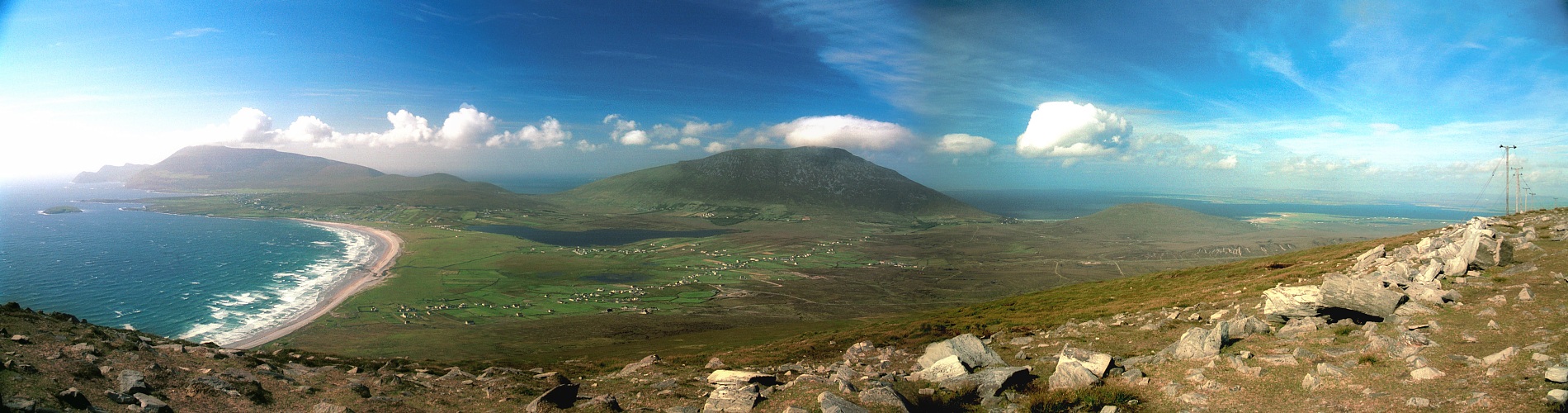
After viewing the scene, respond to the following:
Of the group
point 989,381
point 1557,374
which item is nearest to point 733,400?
point 989,381

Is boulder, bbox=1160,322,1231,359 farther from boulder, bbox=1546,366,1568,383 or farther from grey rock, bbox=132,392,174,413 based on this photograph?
grey rock, bbox=132,392,174,413

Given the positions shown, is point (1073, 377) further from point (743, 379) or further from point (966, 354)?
point (743, 379)

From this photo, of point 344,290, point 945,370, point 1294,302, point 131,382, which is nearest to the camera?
point 131,382

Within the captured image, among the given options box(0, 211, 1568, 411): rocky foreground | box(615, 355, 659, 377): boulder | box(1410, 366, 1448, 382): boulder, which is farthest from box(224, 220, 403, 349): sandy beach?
box(1410, 366, 1448, 382): boulder

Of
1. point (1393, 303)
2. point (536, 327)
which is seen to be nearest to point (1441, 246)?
point (1393, 303)

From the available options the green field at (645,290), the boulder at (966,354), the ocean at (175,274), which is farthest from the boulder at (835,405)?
the ocean at (175,274)

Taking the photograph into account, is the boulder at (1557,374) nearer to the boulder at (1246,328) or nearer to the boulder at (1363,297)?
the boulder at (1246,328)
